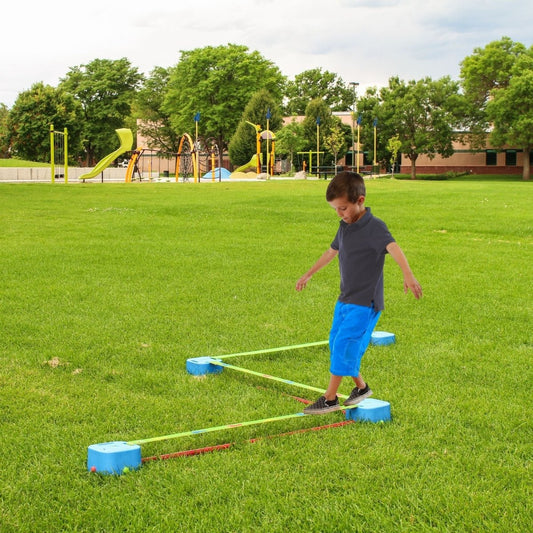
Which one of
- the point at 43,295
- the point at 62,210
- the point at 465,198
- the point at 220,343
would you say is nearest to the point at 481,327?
the point at 220,343

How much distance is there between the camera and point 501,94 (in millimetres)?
57219

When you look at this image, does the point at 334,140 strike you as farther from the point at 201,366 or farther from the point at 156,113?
the point at 201,366

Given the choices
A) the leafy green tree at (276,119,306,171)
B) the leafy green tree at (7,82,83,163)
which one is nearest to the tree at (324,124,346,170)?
the leafy green tree at (276,119,306,171)

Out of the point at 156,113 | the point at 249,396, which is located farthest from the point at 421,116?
the point at 249,396

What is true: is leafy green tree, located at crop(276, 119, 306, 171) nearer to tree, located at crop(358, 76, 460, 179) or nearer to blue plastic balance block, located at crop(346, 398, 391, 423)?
tree, located at crop(358, 76, 460, 179)

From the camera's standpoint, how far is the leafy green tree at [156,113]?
73.6m

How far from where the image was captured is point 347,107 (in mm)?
88312

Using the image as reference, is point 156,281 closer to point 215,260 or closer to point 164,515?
point 215,260

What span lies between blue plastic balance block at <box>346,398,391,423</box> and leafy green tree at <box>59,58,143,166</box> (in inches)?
2876

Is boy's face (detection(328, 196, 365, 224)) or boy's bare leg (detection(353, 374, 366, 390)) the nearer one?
boy's face (detection(328, 196, 365, 224))

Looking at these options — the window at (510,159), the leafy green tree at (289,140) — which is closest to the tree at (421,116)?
the window at (510,159)

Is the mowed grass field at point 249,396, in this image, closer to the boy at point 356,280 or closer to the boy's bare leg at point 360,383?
the boy's bare leg at point 360,383

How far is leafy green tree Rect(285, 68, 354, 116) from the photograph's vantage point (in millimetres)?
87312

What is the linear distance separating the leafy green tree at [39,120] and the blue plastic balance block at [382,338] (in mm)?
60093
